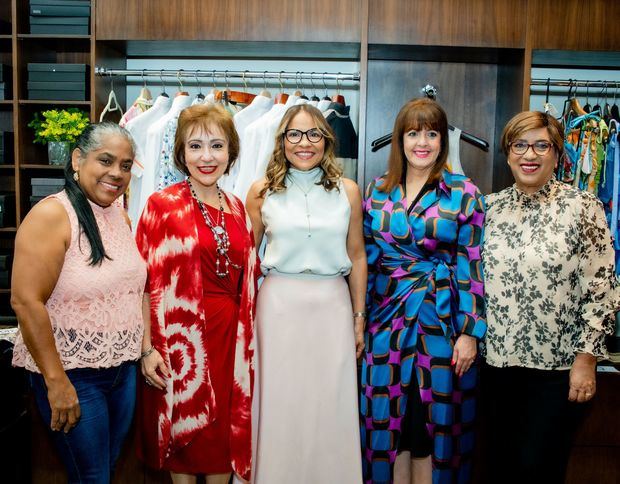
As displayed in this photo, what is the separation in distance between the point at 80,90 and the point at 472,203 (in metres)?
2.02

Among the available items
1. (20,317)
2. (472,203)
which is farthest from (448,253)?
(20,317)

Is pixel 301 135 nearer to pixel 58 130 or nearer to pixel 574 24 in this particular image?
pixel 58 130

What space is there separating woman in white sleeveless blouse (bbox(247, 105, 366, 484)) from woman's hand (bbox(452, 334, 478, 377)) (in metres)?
0.38

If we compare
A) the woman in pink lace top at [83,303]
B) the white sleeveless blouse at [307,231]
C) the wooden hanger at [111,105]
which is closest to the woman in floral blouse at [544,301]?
the white sleeveless blouse at [307,231]

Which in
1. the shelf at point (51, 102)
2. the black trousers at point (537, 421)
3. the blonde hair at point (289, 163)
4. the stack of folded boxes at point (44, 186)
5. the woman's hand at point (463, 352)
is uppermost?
the shelf at point (51, 102)

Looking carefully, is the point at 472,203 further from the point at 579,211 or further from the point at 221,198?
the point at 221,198

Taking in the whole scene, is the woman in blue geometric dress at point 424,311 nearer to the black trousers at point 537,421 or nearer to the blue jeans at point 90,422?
the black trousers at point 537,421

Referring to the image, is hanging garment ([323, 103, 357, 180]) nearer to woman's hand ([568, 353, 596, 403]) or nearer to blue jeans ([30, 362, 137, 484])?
woman's hand ([568, 353, 596, 403])

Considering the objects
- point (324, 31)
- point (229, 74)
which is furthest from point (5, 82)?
point (324, 31)

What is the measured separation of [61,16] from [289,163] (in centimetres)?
155

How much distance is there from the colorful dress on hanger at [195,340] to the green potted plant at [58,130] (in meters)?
1.09

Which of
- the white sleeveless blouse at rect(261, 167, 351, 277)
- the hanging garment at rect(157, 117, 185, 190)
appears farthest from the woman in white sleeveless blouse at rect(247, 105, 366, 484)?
the hanging garment at rect(157, 117, 185, 190)

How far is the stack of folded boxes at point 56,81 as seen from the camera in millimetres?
2785

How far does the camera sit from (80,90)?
2803mm
